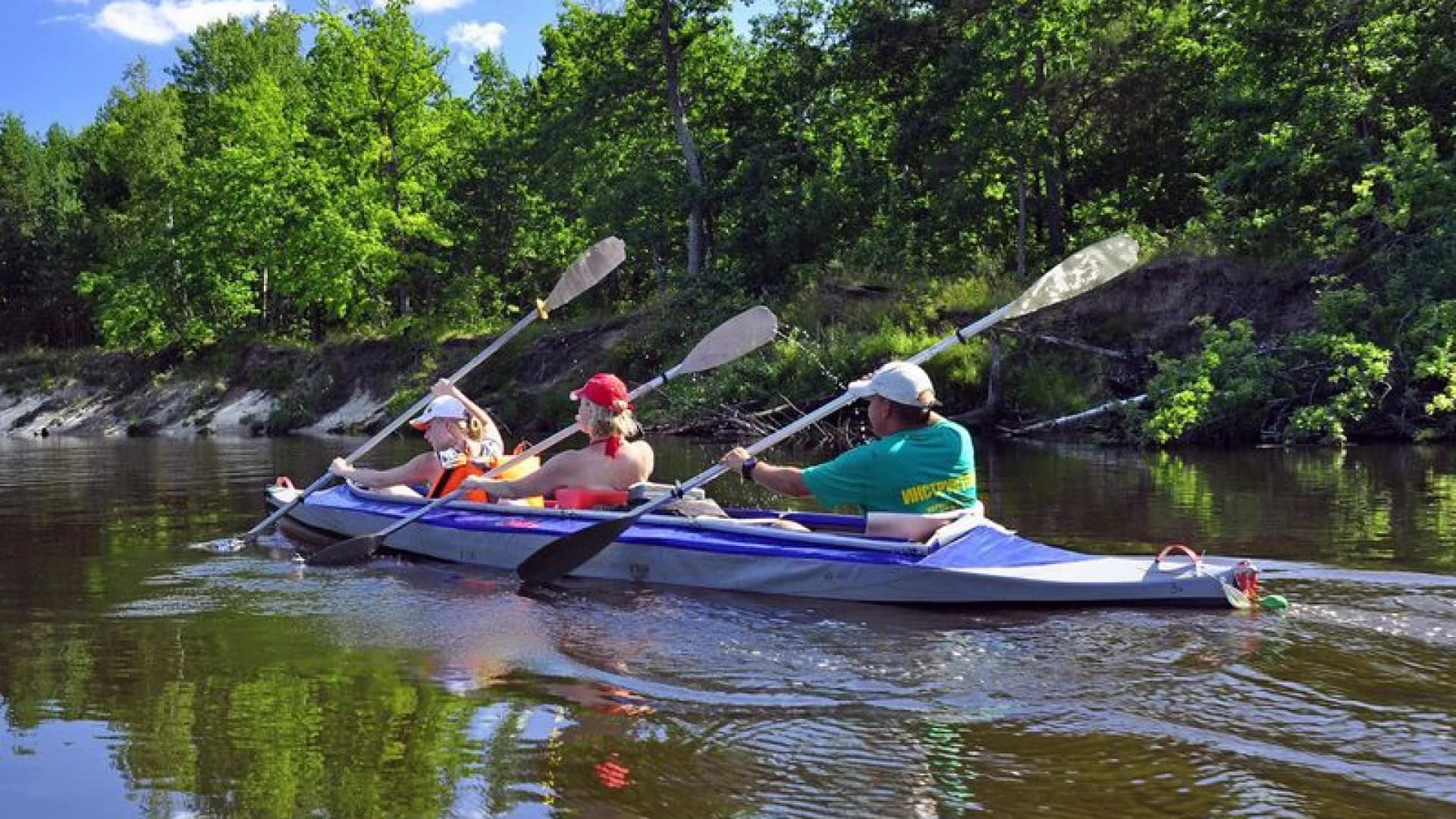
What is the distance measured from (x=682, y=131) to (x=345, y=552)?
841 inches

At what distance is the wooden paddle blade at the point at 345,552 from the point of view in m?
8.94

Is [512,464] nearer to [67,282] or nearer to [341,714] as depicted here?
[341,714]

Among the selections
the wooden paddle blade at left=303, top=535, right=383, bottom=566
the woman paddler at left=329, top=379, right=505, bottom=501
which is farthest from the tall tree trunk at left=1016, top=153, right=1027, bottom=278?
the wooden paddle blade at left=303, top=535, right=383, bottom=566

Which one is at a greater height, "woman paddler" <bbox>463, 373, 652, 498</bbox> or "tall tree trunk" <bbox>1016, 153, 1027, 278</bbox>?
"tall tree trunk" <bbox>1016, 153, 1027, 278</bbox>

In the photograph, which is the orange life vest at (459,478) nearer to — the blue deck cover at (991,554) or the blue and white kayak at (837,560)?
the blue and white kayak at (837,560)

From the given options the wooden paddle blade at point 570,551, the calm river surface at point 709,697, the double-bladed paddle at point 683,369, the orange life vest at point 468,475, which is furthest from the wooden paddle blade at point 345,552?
the wooden paddle blade at point 570,551

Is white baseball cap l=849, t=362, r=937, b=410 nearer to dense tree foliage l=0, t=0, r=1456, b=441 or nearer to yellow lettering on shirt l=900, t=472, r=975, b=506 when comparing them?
yellow lettering on shirt l=900, t=472, r=975, b=506

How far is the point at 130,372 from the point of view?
3669 cm

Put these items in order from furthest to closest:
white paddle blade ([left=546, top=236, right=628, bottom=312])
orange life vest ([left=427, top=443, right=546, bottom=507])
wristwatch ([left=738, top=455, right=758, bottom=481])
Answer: white paddle blade ([left=546, top=236, right=628, bottom=312]) → orange life vest ([left=427, top=443, right=546, bottom=507]) → wristwatch ([left=738, top=455, right=758, bottom=481])

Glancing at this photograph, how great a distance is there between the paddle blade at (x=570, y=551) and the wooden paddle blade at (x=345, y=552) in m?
1.69

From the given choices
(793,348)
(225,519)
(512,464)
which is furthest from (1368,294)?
(225,519)

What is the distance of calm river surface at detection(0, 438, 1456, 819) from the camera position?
155 inches

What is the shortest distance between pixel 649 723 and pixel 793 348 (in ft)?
56.1

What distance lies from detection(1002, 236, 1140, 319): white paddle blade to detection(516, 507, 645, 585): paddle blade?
3.21 metres
